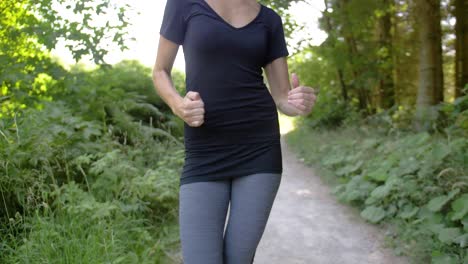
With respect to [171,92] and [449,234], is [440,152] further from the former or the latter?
[171,92]

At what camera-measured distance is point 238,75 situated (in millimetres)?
2166

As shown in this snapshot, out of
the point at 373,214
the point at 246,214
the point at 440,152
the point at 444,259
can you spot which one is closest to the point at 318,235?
the point at 373,214

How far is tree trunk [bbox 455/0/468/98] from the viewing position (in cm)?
1020

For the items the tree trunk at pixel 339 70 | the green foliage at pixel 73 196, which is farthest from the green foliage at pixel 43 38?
the tree trunk at pixel 339 70

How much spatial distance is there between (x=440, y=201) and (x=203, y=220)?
125 inches

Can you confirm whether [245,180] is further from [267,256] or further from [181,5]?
[267,256]

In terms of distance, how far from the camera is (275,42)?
238 centimetres

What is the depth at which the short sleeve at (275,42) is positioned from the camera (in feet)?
7.73

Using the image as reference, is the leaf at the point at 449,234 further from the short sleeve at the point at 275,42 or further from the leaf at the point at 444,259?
the short sleeve at the point at 275,42

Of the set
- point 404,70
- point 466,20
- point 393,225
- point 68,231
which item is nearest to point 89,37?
point 68,231

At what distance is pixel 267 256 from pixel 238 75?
304 cm

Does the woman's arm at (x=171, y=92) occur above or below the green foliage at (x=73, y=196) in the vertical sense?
above

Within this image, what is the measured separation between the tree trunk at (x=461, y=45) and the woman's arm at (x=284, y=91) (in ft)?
28.6

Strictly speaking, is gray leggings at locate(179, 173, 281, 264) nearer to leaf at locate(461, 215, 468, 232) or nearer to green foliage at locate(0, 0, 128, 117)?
leaf at locate(461, 215, 468, 232)
